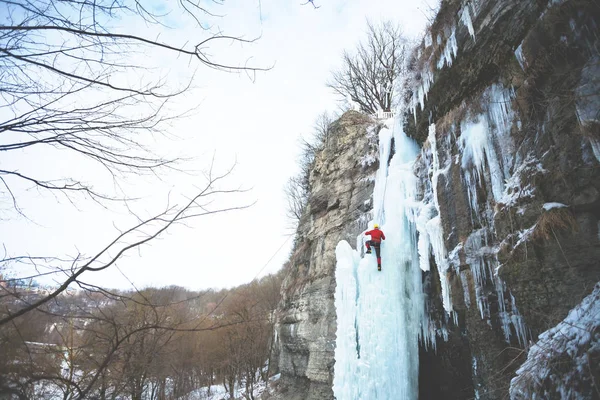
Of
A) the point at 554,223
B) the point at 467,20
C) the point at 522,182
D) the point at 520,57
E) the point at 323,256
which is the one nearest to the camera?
the point at 554,223

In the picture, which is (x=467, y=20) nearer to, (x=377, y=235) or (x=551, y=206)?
(x=551, y=206)

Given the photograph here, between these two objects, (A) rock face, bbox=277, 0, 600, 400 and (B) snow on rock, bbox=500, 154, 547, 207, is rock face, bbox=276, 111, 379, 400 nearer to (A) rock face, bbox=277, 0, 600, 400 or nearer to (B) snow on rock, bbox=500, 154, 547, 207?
(A) rock face, bbox=277, 0, 600, 400

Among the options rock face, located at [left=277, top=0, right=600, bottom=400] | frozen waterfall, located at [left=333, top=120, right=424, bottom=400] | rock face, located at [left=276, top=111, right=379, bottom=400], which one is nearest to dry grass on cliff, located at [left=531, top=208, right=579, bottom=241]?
rock face, located at [left=277, top=0, right=600, bottom=400]

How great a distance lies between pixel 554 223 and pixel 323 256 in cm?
726

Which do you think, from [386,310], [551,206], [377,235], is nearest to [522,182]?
[551,206]

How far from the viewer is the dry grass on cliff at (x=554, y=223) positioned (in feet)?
12.3

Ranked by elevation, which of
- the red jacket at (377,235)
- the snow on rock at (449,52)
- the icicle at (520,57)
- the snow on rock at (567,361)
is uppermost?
the snow on rock at (449,52)

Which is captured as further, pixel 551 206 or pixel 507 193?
pixel 507 193

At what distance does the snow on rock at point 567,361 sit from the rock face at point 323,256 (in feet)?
21.2

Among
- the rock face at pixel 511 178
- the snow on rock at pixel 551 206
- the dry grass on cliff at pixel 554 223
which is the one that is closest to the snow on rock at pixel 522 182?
the rock face at pixel 511 178

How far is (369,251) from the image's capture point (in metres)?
7.59

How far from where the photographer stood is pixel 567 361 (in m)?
2.52

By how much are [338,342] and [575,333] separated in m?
5.76

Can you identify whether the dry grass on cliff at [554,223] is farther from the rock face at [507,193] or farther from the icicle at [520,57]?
the icicle at [520,57]
